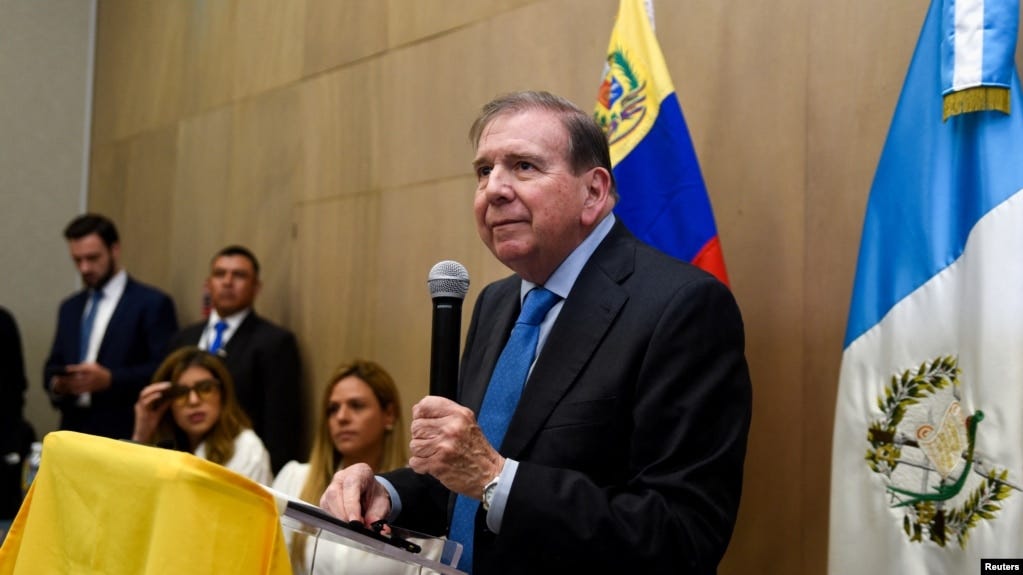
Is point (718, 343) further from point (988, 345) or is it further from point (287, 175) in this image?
point (287, 175)

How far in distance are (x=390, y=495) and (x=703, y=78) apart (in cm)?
196

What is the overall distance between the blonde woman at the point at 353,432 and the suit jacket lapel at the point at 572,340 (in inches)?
77.9

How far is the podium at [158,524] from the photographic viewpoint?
149 cm

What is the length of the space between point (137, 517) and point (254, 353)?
3.74 metres

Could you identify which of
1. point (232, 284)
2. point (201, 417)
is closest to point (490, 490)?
point (201, 417)

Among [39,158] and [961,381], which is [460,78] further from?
[39,158]

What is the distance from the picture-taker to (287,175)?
5.68 m

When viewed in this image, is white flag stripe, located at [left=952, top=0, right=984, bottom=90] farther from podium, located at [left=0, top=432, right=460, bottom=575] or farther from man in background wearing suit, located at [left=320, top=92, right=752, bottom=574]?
podium, located at [left=0, top=432, right=460, bottom=575]

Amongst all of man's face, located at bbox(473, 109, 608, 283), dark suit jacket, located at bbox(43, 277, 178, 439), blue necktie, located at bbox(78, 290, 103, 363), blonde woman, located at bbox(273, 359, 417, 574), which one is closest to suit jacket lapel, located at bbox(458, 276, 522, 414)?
man's face, located at bbox(473, 109, 608, 283)

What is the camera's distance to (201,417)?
4.54 m

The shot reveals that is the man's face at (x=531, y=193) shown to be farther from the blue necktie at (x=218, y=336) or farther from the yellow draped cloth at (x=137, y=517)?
the blue necktie at (x=218, y=336)

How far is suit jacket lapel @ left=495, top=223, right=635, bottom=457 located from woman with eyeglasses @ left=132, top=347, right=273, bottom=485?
2.64 m

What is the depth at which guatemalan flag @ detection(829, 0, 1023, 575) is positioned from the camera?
225 cm

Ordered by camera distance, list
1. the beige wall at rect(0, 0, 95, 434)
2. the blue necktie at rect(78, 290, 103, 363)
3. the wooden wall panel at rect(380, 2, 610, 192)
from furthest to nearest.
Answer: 1. the beige wall at rect(0, 0, 95, 434)
2. the blue necktie at rect(78, 290, 103, 363)
3. the wooden wall panel at rect(380, 2, 610, 192)
